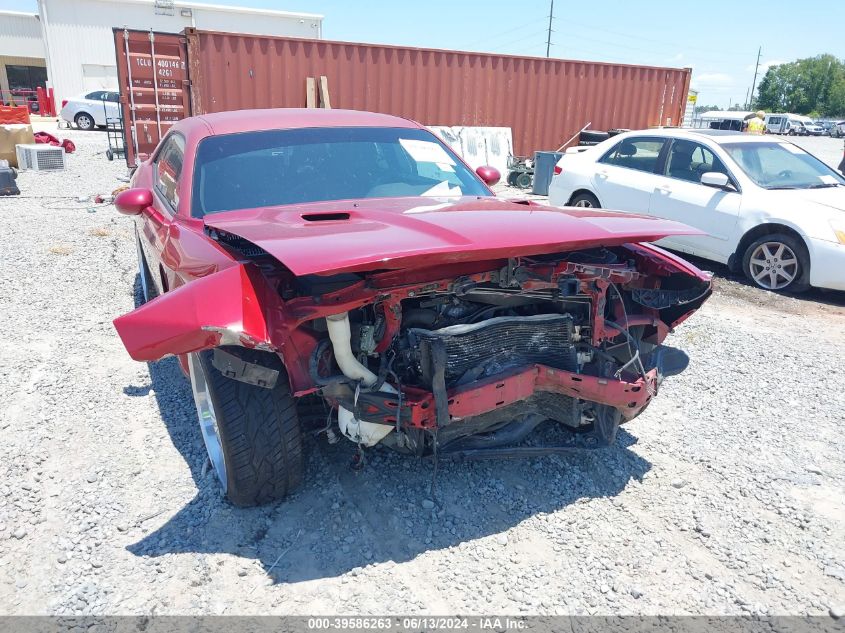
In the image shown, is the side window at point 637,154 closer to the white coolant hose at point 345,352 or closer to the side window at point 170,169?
the side window at point 170,169

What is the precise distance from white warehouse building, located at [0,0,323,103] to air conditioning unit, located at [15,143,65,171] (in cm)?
2033

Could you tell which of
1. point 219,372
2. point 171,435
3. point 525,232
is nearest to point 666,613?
point 525,232

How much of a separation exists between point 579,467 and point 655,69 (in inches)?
546

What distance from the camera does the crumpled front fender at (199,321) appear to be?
2.17m

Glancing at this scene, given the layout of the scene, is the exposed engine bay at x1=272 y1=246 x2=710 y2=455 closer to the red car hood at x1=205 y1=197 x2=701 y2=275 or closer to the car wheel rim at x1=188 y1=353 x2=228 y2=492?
the red car hood at x1=205 y1=197 x2=701 y2=275

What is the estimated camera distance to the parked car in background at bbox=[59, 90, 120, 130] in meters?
24.7

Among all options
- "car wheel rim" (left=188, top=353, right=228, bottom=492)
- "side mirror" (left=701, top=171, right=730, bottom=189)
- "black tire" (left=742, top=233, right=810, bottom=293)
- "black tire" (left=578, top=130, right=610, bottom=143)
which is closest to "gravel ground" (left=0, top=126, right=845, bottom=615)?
"car wheel rim" (left=188, top=353, right=228, bottom=492)

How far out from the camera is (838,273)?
5.82m

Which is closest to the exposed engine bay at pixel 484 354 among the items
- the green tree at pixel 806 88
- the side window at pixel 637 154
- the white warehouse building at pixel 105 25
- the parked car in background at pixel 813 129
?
the side window at pixel 637 154

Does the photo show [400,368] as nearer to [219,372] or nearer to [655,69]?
[219,372]

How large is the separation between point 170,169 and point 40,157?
1202cm

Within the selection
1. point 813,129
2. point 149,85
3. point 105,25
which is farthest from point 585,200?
point 813,129

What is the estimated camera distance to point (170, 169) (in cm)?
396

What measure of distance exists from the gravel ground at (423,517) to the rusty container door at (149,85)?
7.37m
